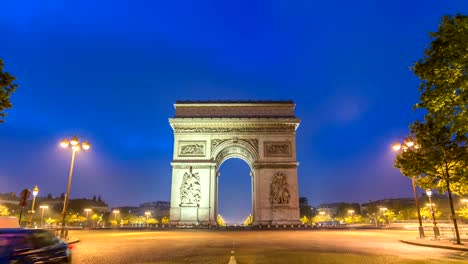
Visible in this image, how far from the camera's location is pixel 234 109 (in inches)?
1658

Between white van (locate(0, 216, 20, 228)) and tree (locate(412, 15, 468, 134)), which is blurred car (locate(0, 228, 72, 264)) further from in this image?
tree (locate(412, 15, 468, 134))

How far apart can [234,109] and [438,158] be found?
27058 mm

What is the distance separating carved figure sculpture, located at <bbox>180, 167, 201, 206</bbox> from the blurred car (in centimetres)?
3141

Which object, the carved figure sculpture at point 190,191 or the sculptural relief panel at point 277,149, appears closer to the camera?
the carved figure sculpture at point 190,191

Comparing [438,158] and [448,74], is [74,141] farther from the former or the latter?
[438,158]

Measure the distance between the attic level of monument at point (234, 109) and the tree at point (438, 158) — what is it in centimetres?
2281

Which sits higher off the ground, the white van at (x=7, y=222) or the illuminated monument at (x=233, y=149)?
the illuminated monument at (x=233, y=149)

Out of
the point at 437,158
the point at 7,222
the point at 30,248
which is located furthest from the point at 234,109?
the point at 30,248

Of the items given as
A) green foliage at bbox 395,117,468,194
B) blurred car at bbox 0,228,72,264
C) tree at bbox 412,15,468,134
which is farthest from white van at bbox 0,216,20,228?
green foliage at bbox 395,117,468,194

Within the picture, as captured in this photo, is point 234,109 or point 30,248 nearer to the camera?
point 30,248

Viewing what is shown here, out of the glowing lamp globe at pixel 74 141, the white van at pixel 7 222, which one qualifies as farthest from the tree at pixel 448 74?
the white van at pixel 7 222

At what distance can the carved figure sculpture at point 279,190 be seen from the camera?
125 feet

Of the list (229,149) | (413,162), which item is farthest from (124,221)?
(413,162)

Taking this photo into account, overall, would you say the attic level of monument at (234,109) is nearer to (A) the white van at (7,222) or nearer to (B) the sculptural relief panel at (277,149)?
(B) the sculptural relief panel at (277,149)
